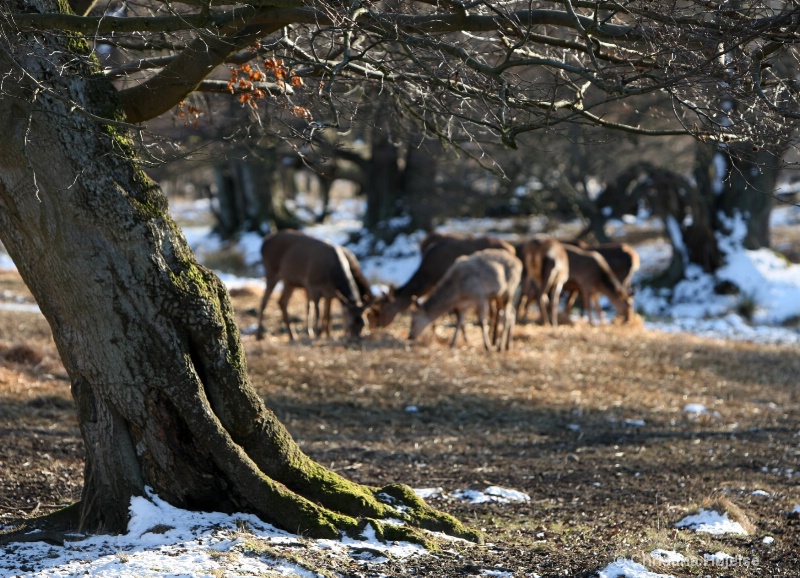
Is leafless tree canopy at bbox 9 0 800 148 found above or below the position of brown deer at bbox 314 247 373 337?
above

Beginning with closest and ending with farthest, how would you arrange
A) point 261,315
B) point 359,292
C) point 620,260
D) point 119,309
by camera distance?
point 119,309 → point 261,315 → point 359,292 → point 620,260

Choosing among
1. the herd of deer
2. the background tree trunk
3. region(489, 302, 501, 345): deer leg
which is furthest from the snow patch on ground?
the background tree trunk

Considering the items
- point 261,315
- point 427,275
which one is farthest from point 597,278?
point 261,315

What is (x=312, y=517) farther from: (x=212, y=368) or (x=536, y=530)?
(x=536, y=530)

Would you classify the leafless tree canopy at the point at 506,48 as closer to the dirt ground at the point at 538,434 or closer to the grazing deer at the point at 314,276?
the dirt ground at the point at 538,434

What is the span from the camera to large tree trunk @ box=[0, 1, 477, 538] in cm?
521

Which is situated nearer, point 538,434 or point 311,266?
point 538,434

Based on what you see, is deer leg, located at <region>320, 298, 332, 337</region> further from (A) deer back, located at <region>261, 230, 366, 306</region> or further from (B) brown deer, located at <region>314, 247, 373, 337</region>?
(A) deer back, located at <region>261, 230, 366, 306</region>

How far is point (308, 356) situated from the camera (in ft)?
41.5

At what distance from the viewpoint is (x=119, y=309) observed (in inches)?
206

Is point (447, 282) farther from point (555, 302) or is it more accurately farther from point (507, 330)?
point (555, 302)

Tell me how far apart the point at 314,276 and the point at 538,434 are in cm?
701

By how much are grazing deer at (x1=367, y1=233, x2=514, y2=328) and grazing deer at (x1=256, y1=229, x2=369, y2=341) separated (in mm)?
490

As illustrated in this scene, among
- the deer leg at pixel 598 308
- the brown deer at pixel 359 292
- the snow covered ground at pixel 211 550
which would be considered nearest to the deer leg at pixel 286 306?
the brown deer at pixel 359 292
